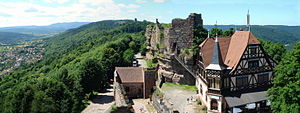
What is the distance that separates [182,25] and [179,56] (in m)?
4.57

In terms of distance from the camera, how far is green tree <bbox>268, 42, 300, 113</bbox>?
19.5 m

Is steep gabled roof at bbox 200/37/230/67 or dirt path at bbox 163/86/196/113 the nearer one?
dirt path at bbox 163/86/196/113

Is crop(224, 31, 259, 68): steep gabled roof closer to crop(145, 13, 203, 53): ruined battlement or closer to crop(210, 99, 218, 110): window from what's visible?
crop(210, 99, 218, 110): window

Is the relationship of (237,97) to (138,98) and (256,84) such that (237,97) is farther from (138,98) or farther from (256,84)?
(138,98)

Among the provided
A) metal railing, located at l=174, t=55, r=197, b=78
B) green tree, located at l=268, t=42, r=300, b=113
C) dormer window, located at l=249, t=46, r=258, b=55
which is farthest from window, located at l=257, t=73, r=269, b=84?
metal railing, located at l=174, t=55, r=197, b=78

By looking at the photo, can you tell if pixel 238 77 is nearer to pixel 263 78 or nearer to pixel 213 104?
pixel 263 78

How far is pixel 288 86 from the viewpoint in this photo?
20266 millimetres

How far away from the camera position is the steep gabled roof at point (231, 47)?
26234 millimetres

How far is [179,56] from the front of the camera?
34.5 m

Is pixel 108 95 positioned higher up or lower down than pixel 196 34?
lower down

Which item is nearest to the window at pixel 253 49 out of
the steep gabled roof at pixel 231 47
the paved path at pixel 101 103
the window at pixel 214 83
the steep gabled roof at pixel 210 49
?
the steep gabled roof at pixel 231 47

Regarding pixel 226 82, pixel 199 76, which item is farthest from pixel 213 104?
pixel 199 76

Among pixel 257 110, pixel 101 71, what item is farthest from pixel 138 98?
pixel 257 110

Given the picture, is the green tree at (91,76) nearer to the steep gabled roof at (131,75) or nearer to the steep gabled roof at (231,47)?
the steep gabled roof at (131,75)
